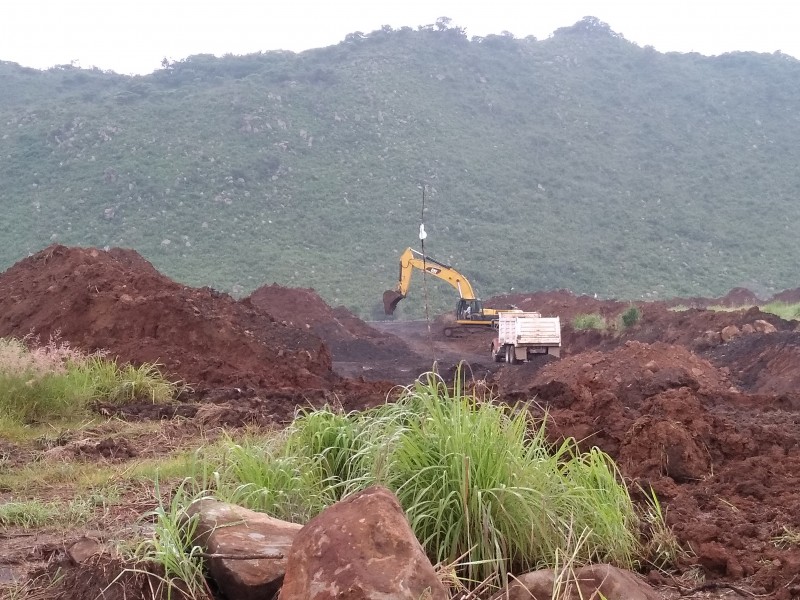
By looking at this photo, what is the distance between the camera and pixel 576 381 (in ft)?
34.6

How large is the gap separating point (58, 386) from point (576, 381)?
596cm

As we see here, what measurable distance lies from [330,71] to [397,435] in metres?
69.2

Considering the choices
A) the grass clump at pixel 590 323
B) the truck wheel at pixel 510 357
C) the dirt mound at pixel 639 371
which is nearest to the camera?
the dirt mound at pixel 639 371

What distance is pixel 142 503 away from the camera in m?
5.12

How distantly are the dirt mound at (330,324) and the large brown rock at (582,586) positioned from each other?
22.4 meters

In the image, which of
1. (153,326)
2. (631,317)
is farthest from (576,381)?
(631,317)

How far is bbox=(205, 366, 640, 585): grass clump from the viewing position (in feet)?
12.4

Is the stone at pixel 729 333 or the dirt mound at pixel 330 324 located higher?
the stone at pixel 729 333

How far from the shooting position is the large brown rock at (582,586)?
3.42m

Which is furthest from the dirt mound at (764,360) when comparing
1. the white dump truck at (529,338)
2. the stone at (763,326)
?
the white dump truck at (529,338)

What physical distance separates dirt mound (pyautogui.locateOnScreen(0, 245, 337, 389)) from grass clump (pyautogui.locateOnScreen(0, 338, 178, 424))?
1.47 meters

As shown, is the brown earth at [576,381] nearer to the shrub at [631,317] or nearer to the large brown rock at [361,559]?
the shrub at [631,317]

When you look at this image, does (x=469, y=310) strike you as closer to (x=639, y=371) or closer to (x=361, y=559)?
(x=639, y=371)

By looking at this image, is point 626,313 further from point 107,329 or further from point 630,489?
point 630,489
